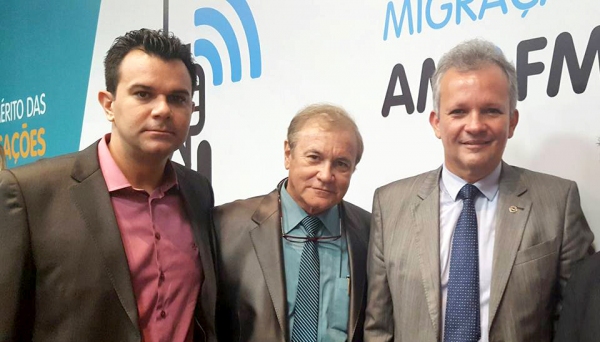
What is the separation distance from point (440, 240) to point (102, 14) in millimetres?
2900

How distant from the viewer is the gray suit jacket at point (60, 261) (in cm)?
174

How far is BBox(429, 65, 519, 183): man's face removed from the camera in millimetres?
1876

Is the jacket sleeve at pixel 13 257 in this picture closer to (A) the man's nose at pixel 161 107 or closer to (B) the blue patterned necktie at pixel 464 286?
(A) the man's nose at pixel 161 107

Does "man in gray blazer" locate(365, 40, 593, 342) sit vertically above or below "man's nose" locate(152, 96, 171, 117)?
below

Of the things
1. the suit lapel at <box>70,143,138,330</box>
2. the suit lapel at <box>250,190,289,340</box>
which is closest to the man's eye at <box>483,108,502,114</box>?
the suit lapel at <box>250,190,289,340</box>

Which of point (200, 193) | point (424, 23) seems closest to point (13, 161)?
point (200, 193)

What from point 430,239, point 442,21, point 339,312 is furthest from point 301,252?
point 442,21

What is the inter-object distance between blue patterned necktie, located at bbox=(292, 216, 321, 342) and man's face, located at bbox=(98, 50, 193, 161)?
0.54 metres

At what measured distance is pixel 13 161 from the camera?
15.5ft

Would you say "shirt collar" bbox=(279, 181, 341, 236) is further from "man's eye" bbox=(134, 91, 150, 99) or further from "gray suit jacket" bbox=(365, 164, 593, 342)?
"man's eye" bbox=(134, 91, 150, 99)

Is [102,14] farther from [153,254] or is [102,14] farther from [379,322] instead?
[379,322]

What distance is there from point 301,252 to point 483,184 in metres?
0.60

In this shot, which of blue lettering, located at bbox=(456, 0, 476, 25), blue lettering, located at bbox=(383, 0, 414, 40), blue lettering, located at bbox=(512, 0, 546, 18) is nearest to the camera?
blue lettering, located at bbox=(512, 0, 546, 18)

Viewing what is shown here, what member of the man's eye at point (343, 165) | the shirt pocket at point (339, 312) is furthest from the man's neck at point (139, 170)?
the shirt pocket at point (339, 312)
